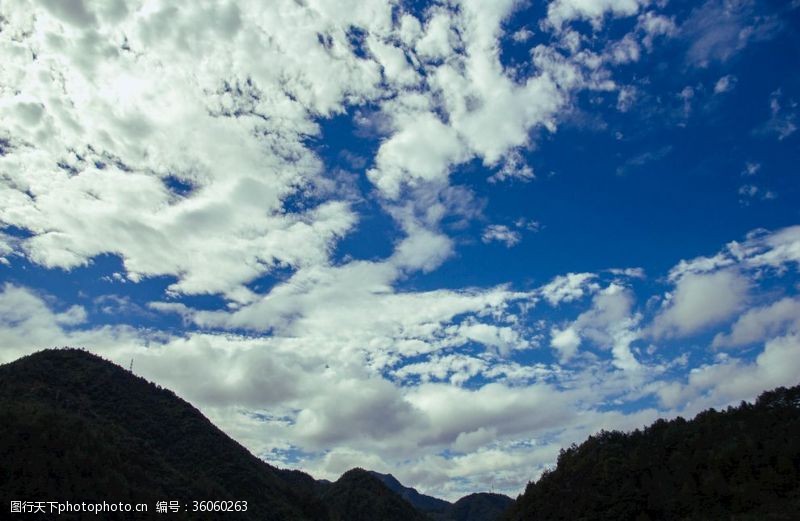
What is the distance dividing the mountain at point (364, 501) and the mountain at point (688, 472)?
101348 millimetres

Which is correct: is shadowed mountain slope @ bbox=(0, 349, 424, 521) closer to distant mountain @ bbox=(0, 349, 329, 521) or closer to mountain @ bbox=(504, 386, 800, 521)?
distant mountain @ bbox=(0, 349, 329, 521)

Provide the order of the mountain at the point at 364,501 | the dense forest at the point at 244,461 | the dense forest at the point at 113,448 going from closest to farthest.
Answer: the dense forest at the point at 244,461 < the dense forest at the point at 113,448 < the mountain at the point at 364,501

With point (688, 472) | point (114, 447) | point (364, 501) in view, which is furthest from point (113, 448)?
point (364, 501)

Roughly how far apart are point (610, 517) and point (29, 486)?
64.0m

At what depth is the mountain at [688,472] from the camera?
165ft

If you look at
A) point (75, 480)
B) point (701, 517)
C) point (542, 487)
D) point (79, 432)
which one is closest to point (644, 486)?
point (701, 517)

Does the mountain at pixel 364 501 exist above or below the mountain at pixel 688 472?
below

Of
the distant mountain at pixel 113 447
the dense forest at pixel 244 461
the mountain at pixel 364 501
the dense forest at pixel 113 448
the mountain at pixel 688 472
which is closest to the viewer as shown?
the mountain at pixel 688 472

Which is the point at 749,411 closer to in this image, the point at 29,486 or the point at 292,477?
the point at 29,486

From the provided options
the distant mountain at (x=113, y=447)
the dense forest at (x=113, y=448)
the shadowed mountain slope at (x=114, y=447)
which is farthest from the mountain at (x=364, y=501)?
the distant mountain at (x=113, y=447)

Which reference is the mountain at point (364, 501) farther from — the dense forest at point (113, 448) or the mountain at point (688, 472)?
the mountain at point (688, 472)

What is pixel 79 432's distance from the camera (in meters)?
72.3

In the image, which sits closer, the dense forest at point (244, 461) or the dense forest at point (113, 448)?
the dense forest at point (244, 461)

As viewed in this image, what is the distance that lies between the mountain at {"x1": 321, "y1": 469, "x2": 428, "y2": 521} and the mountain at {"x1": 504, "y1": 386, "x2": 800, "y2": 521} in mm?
101348
